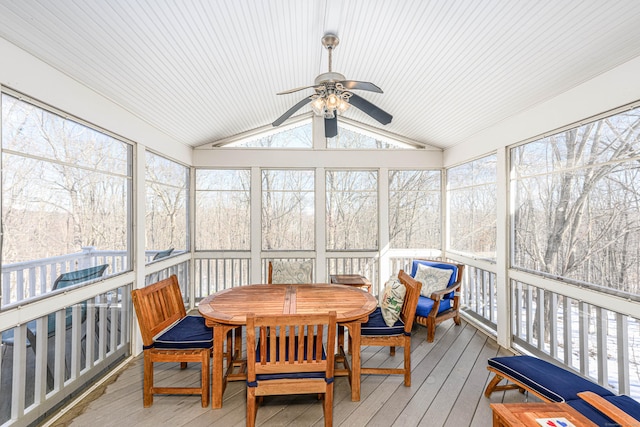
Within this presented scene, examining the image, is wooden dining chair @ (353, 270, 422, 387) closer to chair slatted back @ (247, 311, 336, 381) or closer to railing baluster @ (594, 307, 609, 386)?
chair slatted back @ (247, 311, 336, 381)

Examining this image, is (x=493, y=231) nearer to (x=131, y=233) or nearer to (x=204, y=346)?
(x=204, y=346)

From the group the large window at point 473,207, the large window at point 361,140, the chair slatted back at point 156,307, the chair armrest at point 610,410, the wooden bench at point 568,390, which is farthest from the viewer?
the large window at point 361,140

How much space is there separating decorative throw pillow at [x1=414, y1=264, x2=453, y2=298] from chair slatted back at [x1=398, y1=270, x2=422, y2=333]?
1344 mm

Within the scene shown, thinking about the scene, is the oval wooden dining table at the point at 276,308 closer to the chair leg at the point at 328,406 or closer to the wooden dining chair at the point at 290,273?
the chair leg at the point at 328,406

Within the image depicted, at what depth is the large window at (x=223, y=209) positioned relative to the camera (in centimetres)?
512

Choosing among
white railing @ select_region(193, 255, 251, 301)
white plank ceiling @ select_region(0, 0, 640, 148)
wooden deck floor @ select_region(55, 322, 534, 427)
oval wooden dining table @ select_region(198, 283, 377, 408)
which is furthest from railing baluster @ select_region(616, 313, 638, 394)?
white railing @ select_region(193, 255, 251, 301)

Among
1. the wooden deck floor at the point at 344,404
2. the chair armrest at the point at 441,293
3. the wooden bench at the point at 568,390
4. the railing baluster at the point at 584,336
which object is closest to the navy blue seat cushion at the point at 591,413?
the wooden bench at the point at 568,390

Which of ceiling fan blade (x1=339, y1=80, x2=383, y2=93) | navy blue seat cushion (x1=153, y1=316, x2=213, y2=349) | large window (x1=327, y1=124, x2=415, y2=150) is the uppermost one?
large window (x1=327, y1=124, x2=415, y2=150)

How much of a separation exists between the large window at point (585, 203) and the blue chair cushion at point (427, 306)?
1082 mm

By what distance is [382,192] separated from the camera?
17.1 feet

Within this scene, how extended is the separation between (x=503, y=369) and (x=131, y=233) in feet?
13.0

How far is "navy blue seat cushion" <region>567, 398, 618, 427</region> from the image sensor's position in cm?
166

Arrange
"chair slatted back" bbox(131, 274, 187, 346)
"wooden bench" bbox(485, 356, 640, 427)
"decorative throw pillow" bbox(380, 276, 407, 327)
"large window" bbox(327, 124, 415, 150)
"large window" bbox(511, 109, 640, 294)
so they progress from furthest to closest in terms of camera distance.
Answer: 1. "large window" bbox(327, 124, 415, 150)
2. "decorative throw pillow" bbox(380, 276, 407, 327)
3. "chair slatted back" bbox(131, 274, 187, 346)
4. "large window" bbox(511, 109, 640, 294)
5. "wooden bench" bbox(485, 356, 640, 427)

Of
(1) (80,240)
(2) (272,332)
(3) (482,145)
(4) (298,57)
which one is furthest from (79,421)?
(3) (482,145)
